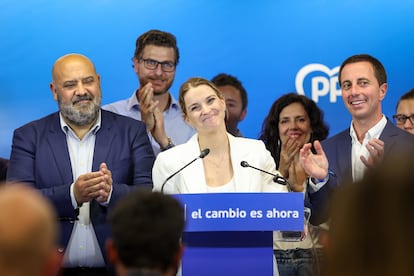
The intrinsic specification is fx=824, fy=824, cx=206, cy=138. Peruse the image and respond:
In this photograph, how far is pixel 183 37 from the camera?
251 inches

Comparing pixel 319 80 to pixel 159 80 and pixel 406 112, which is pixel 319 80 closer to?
pixel 406 112

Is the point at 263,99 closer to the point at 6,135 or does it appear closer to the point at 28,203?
the point at 6,135

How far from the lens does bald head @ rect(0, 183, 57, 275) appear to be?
1.50 meters

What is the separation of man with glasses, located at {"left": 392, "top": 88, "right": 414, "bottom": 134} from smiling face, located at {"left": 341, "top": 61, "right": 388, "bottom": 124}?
2.37 feet

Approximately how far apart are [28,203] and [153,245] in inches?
20.2

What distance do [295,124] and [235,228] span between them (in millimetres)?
1918

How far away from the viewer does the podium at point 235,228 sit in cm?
390

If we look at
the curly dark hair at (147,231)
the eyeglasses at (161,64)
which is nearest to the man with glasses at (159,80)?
the eyeglasses at (161,64)

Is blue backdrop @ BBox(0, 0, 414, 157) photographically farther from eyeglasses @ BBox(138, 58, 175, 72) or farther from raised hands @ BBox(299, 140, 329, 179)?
raised hands @ BBox(299, 140, 329, 179)

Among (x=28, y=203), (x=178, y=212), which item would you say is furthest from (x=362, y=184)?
(x=178, y=212)

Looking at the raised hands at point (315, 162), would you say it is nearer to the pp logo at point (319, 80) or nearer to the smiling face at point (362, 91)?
the smiling face at point (362, 91)

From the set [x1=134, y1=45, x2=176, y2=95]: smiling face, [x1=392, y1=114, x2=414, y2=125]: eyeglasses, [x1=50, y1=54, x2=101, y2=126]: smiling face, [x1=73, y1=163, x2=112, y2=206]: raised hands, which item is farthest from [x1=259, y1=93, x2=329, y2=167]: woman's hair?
[x1=73, y1=163, x2=112, y2=206]: raised hands

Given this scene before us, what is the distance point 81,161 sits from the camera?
4.74m

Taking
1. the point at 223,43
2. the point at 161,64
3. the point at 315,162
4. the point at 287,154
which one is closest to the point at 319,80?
the point at 223,43
